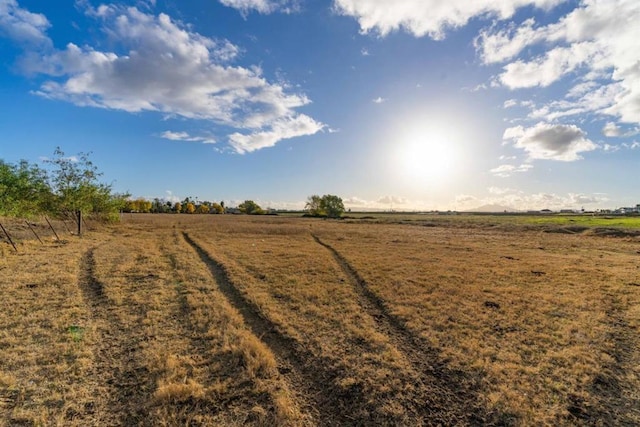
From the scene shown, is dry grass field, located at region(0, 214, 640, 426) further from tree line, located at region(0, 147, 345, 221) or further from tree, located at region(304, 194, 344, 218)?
tree, located at region(304, 194, 344, 218)

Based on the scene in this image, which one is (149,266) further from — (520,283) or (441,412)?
(520,283)

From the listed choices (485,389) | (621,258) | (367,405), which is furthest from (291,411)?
(621,258)

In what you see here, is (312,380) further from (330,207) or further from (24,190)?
(330,207)

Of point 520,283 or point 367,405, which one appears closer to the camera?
point 367,405

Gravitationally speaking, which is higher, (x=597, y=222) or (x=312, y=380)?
(x=597, y=222)

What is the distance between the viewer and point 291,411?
5570 mm

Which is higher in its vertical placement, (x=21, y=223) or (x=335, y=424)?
(x=21, y=223)

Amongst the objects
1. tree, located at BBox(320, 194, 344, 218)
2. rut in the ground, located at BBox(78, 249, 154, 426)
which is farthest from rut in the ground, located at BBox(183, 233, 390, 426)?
tree, located at BBox(320, 194, 344, 218)

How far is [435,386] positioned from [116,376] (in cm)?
713

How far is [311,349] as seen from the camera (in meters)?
7.90

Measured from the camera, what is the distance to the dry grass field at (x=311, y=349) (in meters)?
5.62

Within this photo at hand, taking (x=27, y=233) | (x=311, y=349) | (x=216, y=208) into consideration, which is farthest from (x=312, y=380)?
(x=216, y=208)

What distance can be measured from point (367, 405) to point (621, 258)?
3084 centimetres

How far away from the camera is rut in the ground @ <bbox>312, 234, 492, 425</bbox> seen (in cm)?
561
